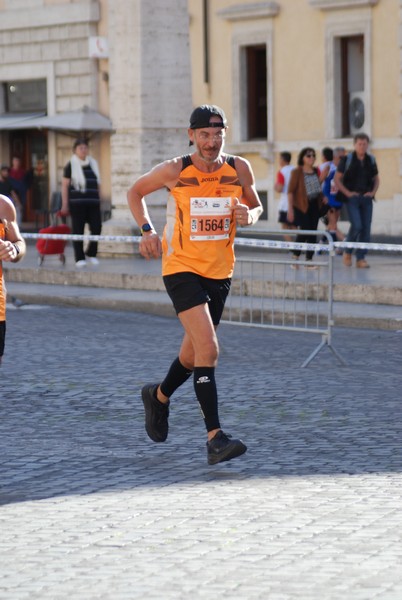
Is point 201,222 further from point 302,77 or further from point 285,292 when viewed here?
point 302,77

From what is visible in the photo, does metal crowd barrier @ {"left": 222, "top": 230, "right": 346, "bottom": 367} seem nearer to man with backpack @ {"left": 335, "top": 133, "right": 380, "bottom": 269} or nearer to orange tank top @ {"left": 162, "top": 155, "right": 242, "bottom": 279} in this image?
orange tank top @ {"left": 162, "top": 155, "right": 242, "bottom": 279}

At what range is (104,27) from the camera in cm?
3534

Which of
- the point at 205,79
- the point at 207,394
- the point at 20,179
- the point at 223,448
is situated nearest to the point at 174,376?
the point at 207,394

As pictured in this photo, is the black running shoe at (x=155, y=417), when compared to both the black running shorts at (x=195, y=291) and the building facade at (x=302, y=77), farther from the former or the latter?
the building facade at (x=302, y=77)

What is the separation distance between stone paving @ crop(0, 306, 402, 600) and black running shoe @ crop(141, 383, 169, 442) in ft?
0.25

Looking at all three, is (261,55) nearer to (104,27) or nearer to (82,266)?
(104,27)

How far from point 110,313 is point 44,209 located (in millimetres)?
18556

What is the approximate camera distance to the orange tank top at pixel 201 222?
8422 mm

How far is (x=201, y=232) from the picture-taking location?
842 cm

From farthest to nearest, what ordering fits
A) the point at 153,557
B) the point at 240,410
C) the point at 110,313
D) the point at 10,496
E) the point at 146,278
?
the point at 146,278
the point at 110,313
the point at 240,410
the point at 10,496
the point at 153,557

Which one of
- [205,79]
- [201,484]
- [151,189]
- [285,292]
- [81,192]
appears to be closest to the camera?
[201,484]

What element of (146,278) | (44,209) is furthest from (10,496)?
(44,209)

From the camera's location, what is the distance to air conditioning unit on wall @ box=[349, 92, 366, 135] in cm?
3102

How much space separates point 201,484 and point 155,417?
1212 millimetres
